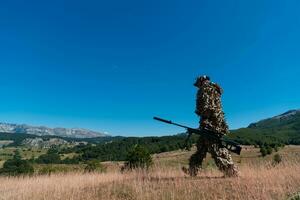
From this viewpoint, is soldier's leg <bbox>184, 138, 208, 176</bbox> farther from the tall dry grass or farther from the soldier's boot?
the tall dry grass

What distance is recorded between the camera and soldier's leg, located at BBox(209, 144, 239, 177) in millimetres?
13094

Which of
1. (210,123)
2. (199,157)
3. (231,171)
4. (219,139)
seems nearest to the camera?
(231,171)

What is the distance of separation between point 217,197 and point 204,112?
5.76 meters

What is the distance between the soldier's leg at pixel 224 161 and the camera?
13.1 metres

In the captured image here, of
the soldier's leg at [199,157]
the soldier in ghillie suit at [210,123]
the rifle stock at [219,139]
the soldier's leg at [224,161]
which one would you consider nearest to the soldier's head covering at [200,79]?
the soldier in ghillie suit at [210,123]

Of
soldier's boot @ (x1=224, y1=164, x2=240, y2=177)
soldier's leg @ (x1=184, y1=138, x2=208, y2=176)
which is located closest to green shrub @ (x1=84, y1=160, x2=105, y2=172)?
soldier's leg @ (x1=184, y1=138, x2=208, y2=176)

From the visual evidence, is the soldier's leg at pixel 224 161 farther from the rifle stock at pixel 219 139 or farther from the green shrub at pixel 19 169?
the green shrub at pixel 19 169

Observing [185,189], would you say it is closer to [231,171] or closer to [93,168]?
[231,171]

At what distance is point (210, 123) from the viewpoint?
14.3 metres

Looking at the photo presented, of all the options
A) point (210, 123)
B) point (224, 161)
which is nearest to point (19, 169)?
point (210, 123)

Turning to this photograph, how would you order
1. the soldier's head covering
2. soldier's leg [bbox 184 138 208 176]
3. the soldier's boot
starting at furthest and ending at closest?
the soldier's head covering
soldier's leg [bbox 184 138 208 176]
the soldier's boot

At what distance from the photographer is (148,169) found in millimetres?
15930

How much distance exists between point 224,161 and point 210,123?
70.9 inches

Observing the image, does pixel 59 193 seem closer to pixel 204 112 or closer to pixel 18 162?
pixel 204 112
